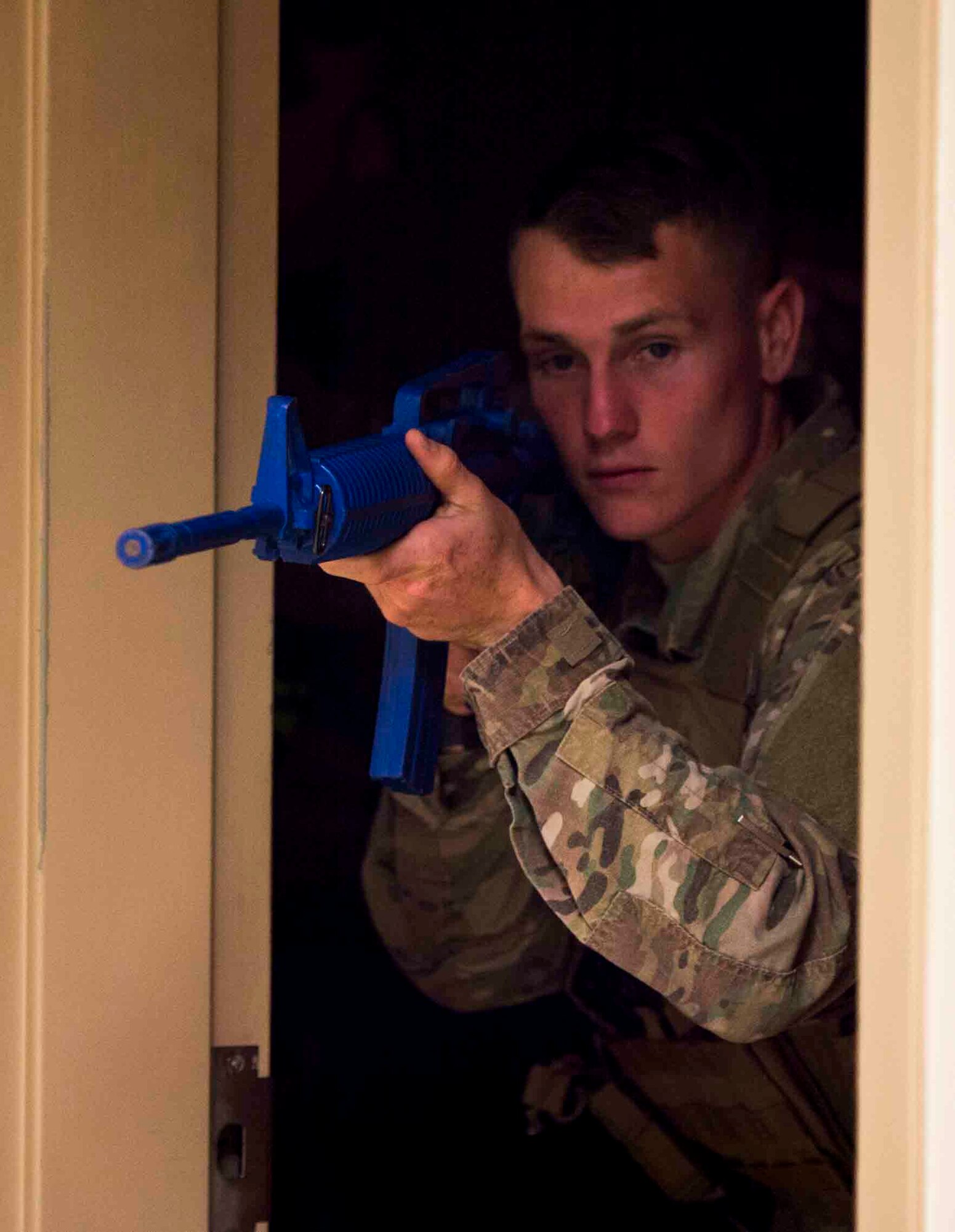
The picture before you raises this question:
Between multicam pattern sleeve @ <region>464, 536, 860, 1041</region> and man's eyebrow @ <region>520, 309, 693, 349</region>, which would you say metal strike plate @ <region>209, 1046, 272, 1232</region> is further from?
man's eyebrow @ <region>520, 309, 693, 349</region>

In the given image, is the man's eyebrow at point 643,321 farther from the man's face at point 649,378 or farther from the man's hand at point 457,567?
the man's hand at point 457,567

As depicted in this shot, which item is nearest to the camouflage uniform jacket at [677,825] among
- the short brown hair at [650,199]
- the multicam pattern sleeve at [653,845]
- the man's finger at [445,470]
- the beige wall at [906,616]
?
the multicam pattern sleeve at [653,845]

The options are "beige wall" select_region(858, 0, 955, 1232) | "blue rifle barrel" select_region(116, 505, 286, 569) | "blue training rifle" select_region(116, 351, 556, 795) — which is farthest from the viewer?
"blue training rifle" select_region(116, 351, 556, 795)

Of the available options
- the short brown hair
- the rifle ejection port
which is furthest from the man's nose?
the rifle ejection port

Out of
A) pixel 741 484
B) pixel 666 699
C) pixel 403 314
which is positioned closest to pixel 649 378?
pixel 741 484

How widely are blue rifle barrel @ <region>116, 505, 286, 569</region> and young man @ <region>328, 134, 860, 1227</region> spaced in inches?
5.6

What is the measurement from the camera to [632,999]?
1884 millimetres

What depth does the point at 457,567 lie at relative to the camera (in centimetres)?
108

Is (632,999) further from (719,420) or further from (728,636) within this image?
(719,420)

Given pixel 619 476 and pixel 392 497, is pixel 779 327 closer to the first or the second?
pixel 619 476

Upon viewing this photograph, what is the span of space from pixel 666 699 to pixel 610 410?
0.34m

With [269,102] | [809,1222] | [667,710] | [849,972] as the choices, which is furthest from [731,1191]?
[269,102]

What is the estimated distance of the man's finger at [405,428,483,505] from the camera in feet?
3.59

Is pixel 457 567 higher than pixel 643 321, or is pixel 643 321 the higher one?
pixel 643 321
